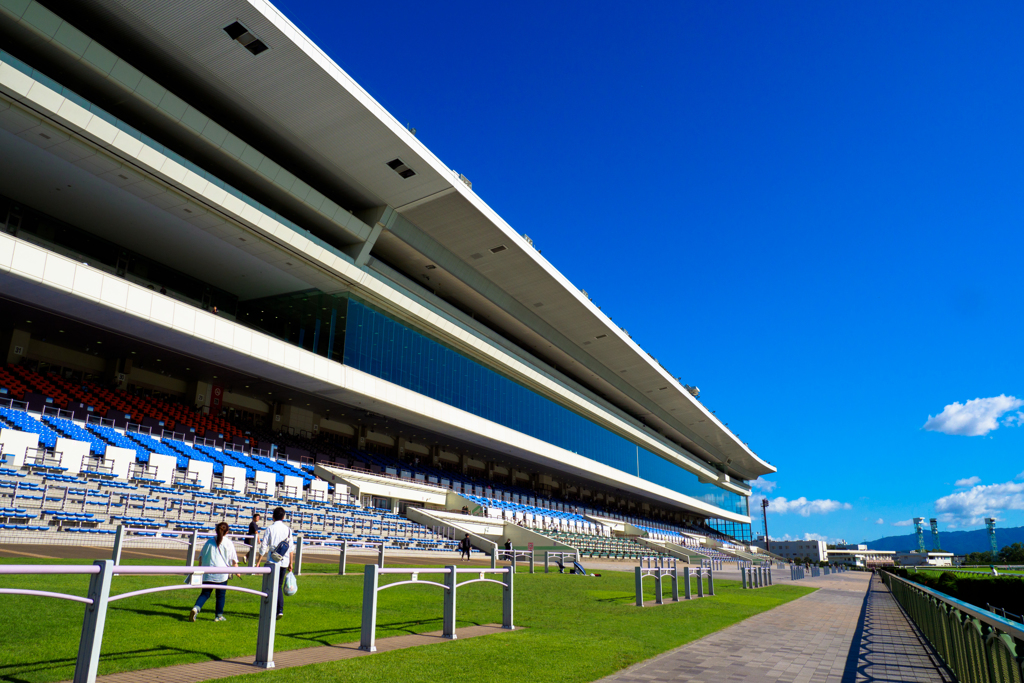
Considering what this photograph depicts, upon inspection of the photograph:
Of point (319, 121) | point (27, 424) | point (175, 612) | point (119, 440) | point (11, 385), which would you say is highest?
point (319, 121)

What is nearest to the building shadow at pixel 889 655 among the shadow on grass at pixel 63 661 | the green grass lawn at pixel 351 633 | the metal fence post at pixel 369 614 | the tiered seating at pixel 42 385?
the green grass lawn at pixel 351 633

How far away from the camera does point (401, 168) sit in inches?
1219

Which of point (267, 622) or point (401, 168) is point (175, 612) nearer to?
point (267, 622)

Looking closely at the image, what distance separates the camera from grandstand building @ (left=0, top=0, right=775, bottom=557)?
22594 mm

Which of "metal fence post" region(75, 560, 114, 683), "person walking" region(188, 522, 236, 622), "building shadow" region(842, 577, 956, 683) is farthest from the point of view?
"person walking" region(188, 522, 236, 622)

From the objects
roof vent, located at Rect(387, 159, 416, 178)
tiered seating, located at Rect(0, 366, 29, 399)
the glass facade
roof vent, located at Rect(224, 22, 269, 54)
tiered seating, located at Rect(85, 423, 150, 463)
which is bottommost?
tiered seating, located at Rect(85, 423, 150, 463)

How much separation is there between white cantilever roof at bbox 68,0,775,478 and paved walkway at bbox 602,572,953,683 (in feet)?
→ 78.3

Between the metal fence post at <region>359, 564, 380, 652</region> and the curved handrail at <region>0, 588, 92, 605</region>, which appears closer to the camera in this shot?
the curved handrail at <region>0, 588, 92, 605</region>

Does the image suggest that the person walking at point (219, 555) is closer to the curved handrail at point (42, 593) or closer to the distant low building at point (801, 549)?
the curved handrail at point (42, 593)

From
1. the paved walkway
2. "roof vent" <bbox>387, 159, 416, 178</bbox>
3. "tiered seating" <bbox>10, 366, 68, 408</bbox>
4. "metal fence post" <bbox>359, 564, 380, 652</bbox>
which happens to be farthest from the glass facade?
"metal fence post" <bbox>359, 564, 380, 652</bbox>

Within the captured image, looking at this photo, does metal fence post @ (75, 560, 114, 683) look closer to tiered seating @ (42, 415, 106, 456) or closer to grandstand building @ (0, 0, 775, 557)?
grandstand building @ (0, 0, 775, 557)

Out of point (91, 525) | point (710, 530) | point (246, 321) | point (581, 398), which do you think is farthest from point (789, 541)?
point (91, 525)

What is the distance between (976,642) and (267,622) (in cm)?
635

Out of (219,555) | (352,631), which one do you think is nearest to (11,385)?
(219,555)
